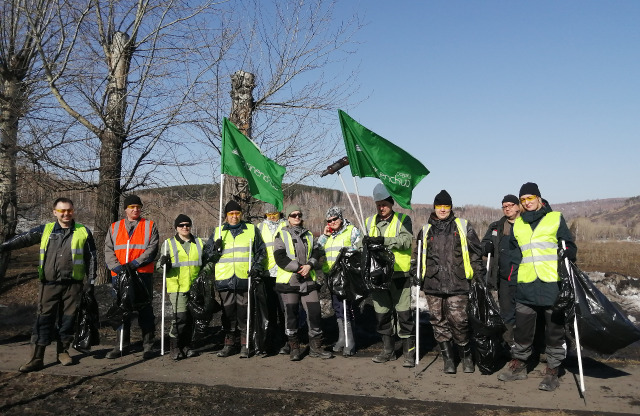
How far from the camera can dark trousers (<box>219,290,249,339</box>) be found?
7.06 m

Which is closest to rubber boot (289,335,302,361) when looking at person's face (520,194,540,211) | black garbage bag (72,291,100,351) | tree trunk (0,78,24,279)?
black garbage bag (72,291,100,351)

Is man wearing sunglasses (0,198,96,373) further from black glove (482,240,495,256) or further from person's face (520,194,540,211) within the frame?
person's face (520,194,540,211)

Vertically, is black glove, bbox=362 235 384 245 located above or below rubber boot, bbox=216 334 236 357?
above

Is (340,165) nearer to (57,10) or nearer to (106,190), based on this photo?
(106,190)

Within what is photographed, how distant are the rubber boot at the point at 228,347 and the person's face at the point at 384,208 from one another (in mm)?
2612

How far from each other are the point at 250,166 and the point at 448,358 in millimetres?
3691

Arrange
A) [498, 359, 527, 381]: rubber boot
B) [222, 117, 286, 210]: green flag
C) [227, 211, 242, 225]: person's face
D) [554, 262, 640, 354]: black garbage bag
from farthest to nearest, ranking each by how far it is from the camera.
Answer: [222, 117, 286, 210]: green flag < [227, 211, 242, 225]: person's face < [498, 359, 527, 381]: rubber boot < [554, 262, 640, 354]: black garbage bag

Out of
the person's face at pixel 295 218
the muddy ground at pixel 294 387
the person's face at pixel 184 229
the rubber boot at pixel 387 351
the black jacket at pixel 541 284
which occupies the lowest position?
the muddy ground at pixel 294 387

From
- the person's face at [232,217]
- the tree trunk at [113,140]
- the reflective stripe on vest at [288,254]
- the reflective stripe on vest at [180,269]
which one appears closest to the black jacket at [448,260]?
the reflective stripe on vest at [288,254]

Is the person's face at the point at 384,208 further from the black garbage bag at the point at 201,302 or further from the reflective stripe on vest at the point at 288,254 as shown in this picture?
the black garbage bag at the point at 201,302

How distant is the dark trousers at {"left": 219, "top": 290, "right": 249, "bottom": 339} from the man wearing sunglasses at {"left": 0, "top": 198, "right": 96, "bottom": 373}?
1711mm

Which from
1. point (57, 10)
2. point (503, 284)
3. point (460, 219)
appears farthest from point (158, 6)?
point (503, 284)

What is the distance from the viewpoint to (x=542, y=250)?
565 centimetres

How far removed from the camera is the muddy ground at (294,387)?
4984mm
